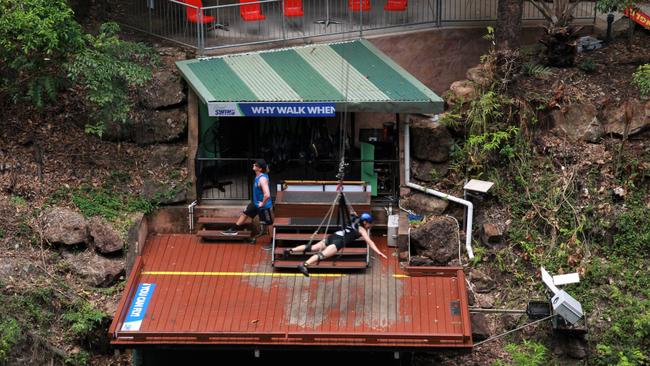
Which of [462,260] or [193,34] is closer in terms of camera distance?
[462,260]

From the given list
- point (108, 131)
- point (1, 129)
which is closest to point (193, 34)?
point (108, 131)

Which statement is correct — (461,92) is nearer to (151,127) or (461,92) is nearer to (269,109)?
(269,109)

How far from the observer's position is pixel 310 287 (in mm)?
18453

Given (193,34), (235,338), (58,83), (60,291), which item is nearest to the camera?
(235,338)

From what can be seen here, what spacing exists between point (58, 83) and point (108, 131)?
1.54 m

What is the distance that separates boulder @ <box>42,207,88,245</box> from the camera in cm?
1903

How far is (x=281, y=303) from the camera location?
1802 centimetres

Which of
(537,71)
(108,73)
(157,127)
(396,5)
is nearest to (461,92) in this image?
(537,71)

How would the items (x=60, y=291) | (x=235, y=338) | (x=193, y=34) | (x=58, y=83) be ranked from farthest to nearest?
(x=193, y=34) → (x=58, y=83) → (x=60, y=291) → (x=235, y=338)

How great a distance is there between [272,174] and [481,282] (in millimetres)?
5141

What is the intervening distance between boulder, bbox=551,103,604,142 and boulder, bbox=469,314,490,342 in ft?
14.6

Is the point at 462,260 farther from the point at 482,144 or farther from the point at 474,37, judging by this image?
the point at 474,37

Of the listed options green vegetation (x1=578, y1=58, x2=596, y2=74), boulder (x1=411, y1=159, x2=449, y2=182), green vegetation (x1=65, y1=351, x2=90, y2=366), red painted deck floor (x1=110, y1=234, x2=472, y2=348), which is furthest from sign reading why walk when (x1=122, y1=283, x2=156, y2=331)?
green vegetation (x1=578, y1=58, x2=596, y2=74)

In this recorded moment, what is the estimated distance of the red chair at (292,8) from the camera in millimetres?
21641
